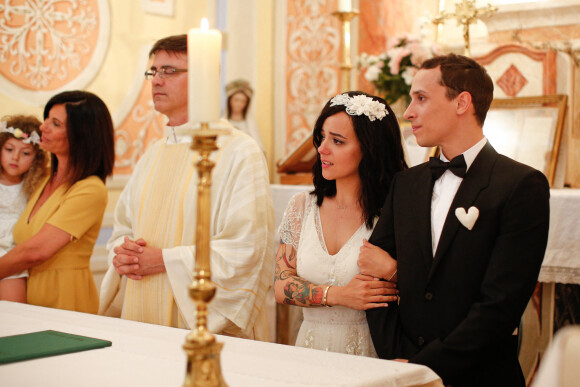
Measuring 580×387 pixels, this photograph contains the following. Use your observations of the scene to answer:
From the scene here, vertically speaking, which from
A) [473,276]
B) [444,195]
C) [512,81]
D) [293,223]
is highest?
[512,81]

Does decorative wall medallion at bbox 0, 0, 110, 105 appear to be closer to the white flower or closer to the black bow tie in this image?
the white flower

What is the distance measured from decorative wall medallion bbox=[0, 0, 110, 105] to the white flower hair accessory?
3029mm

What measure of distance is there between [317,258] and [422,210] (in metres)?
0.47

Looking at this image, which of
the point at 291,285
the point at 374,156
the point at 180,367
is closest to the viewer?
the point at 180,367

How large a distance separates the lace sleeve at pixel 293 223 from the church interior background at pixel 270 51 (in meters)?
1.81

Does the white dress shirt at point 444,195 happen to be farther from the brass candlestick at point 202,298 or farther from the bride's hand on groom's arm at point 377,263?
the brass candlestick at point 202,298

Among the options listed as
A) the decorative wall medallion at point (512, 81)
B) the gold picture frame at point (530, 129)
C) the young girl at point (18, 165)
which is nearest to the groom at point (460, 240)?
the gold picture frame at point (530, 129)

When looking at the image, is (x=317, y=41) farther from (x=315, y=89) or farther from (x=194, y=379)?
(x=194, y=379)

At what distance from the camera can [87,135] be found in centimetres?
351

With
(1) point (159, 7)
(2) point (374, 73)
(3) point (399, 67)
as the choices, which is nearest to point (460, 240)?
(3) point (399, 67)

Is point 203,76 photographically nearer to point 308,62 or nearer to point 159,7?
point 159,7

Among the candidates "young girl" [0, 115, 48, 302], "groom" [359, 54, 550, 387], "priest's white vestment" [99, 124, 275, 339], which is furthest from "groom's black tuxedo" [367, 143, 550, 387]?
"young girl" [0, 115, 48, 302]

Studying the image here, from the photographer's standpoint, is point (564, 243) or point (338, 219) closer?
point (338, 219)

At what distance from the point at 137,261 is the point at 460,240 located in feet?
4.49
